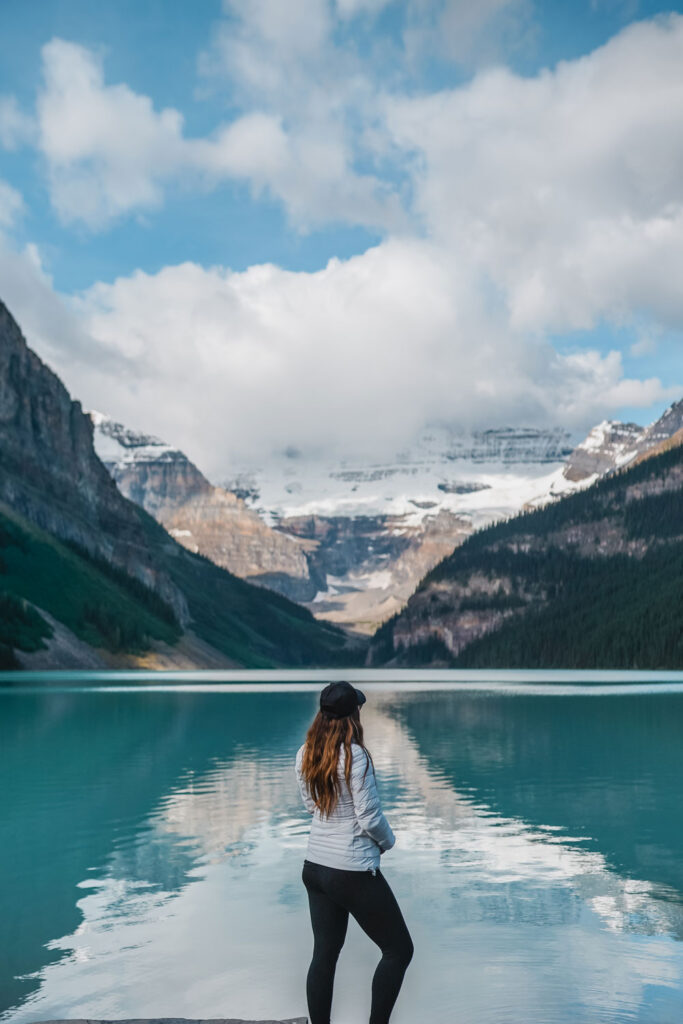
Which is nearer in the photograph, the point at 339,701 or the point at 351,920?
the point at 339,701

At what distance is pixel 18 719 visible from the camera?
75062 millimetres

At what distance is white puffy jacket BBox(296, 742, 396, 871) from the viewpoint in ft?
37.2

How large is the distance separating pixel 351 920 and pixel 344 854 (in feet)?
27.5

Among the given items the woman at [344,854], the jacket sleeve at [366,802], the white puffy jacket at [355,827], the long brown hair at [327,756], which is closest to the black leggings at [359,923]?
the woman at [344,854]

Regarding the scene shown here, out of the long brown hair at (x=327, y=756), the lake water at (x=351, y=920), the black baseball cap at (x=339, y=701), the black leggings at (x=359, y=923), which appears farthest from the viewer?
the lake water at (x=351, y=920)

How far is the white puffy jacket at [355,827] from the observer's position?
11.3 metres

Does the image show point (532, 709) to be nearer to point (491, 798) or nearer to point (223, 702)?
point (223, 702)

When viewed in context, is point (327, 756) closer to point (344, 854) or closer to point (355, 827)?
point (355, 827)

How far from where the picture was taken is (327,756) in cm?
1144

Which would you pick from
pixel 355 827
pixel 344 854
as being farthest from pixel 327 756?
pixel 344 854

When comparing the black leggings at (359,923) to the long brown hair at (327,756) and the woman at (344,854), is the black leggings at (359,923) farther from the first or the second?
the long brown hair at (327,756)

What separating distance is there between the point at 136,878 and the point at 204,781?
Result: 16.8 meters

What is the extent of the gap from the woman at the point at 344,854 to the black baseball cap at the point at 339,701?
0.04 ft

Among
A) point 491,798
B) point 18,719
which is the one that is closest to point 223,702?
point 18,719
